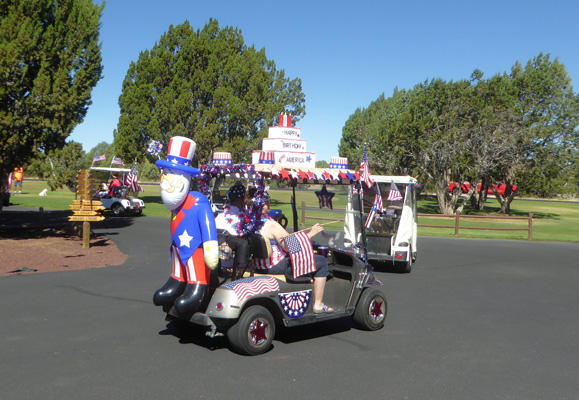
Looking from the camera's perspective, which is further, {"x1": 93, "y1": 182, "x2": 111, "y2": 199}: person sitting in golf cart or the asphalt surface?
{"x1": 93, "y1": 182, "x2": 111, "y2": 199}: person sitting in golf cart

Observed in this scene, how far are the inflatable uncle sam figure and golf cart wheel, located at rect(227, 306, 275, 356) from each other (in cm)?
54

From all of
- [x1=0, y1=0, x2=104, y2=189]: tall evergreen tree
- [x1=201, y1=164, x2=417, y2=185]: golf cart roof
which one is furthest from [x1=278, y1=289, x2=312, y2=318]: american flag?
[x1=0, y1=0, x2=104, y2=189]: tall evergreen tree

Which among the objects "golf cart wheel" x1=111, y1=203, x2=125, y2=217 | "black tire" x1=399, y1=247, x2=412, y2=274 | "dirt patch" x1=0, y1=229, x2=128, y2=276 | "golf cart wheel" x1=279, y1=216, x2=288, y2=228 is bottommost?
"dirt patch" x1=0, y1=229, x2=128, y2=276

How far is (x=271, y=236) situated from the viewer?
257 inches

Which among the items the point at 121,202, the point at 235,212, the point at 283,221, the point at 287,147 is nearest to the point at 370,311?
the point at 283,221

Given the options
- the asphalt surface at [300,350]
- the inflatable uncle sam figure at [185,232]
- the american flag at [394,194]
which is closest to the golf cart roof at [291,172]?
the inflatable uncle sam figure at [185,232]

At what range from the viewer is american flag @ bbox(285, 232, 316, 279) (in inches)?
252

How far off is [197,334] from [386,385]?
2756 millimetres

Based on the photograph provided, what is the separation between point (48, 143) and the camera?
15.8 m

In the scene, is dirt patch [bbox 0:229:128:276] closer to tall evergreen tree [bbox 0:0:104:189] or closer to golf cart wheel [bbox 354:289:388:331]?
tall evergreen tree [bbox 0:0:104:189]

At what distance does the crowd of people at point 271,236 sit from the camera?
6488 millimetres

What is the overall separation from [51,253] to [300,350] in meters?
9.92

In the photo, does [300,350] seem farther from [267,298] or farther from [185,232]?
[185,232]

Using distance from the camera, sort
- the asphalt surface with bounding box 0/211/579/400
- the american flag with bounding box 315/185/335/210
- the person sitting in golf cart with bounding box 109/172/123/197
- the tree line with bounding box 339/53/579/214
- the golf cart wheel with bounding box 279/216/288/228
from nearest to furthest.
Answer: the asphalt surface with bounding box 0/211/579/400, the american flag with bounding box 315/185/335/210, the golf cart wheel with bounding box 279/216/288/228, the person sitting in golf cart with bounding box 109/172/123/197, the tree line with bounding box 339/53/579/214
